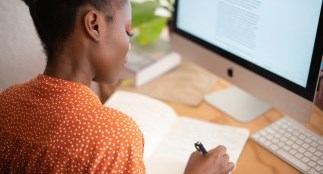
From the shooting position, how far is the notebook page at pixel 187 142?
33.5 inches

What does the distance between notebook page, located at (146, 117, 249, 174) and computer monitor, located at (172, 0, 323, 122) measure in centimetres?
13

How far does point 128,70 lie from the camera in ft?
3.85

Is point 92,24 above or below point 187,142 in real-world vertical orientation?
above

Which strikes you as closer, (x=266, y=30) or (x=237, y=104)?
(x=266, y=30)

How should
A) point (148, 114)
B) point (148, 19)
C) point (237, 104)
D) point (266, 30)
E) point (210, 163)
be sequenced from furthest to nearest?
point (148, 19), point (237, 104), point (148, 114), point (266, 30), point (210, 163)

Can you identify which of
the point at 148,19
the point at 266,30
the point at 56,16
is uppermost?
the point at 56,16

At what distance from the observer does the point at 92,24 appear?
A: 0.65m

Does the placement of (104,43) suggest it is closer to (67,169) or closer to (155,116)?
(67,169)

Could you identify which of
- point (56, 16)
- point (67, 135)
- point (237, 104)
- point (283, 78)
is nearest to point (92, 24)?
point (56, 16)

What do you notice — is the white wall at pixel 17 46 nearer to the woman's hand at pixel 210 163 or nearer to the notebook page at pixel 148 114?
the notebook page at pixel 148 114

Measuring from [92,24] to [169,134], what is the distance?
40 cm

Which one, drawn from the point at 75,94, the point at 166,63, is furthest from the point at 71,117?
the point at 166,63

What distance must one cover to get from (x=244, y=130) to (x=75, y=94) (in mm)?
468

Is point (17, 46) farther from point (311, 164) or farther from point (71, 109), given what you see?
point (311, 164)
